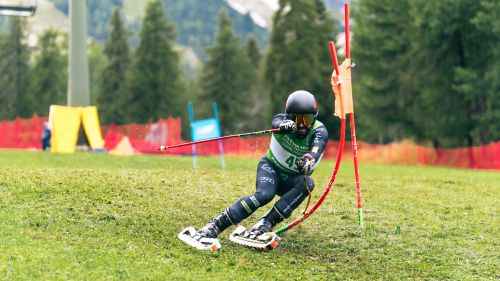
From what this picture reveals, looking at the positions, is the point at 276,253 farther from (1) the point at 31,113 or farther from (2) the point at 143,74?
(1) the point at 31,113

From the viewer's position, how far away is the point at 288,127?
1125 centimetres

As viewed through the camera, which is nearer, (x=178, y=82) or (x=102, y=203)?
(x=102, y=203)

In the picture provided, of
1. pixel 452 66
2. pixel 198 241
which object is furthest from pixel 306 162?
pixel 452 66

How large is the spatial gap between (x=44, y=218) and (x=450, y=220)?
26.1 ft

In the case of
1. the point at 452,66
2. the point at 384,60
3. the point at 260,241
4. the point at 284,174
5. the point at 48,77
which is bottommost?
the point at 260,241

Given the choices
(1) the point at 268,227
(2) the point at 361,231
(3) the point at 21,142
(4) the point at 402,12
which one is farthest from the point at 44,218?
(4) the point at 402,12

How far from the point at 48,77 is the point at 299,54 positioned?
149 feet

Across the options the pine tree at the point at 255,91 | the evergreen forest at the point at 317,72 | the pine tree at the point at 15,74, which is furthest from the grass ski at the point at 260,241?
the pine tree at the point at 15,74

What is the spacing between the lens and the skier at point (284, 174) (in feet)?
37.0

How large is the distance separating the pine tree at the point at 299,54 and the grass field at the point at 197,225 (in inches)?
2354

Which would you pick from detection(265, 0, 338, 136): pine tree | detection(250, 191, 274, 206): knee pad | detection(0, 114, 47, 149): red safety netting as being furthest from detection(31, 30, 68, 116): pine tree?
detection(250, 191, 274, 206): knee pad

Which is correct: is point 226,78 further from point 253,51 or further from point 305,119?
point 305,119

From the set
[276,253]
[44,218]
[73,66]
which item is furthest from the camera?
[73,66]

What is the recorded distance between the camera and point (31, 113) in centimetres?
10575
